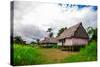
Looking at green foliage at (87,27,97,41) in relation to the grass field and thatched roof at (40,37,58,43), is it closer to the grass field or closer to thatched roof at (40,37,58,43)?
the grass field

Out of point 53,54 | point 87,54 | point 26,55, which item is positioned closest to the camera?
point 26,55

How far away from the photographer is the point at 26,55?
88.2 inches

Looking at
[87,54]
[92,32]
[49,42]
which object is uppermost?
[92,32]

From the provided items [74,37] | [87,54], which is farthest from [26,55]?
[87,54]

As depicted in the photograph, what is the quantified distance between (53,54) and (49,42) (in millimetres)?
149

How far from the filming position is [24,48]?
223cm

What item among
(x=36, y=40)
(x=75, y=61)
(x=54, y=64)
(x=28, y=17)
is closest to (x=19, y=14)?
(x=28, y=17)

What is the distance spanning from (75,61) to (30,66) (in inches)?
22.3

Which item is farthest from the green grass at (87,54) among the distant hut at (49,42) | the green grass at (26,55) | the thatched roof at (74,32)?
the green grass at (26,55)

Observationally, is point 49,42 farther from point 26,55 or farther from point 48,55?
point 26,55

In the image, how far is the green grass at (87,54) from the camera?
2453mm

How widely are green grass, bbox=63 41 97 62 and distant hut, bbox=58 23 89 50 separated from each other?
3.0 inches

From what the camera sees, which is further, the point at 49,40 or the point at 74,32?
the point at 74,32

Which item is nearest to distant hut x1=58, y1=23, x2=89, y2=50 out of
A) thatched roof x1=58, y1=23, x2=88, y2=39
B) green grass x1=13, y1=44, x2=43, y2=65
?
thatched roof x1=58, y1=23, x2=88, y2=39
